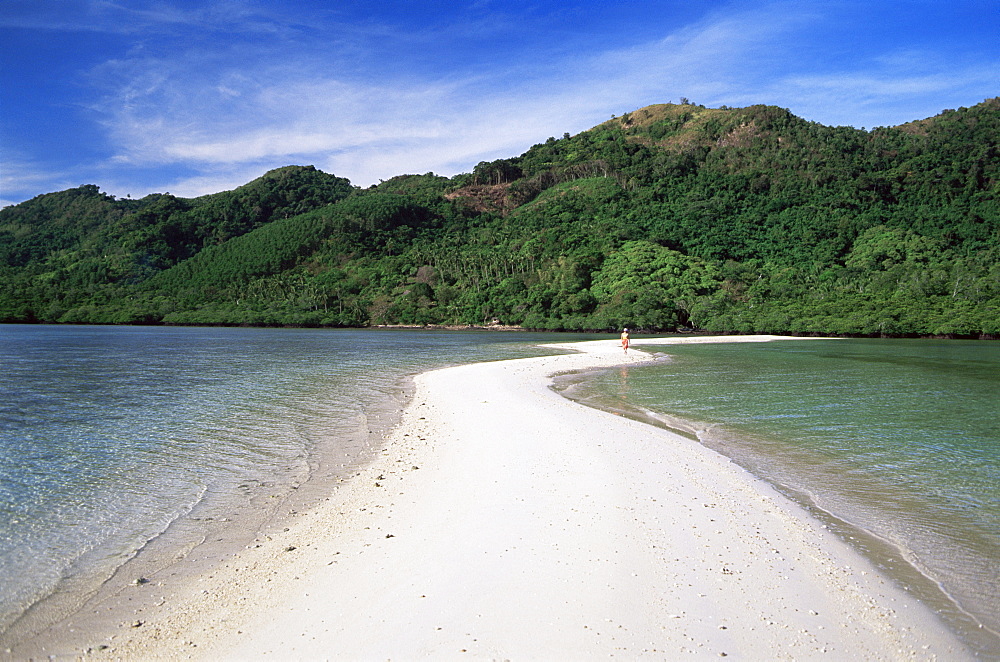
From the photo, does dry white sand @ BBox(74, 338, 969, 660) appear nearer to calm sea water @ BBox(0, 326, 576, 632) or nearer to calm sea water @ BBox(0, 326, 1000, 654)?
calm sea water @ BBox(0, 326, 1000, 654)

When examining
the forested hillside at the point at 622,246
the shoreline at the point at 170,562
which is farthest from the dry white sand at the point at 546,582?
the forested hillside at the point at 622,246

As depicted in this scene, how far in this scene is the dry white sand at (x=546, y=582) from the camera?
479 centimetres

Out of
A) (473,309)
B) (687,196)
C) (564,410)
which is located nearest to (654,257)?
(473,309)

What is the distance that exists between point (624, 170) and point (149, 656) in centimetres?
17837

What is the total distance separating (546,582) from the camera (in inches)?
228

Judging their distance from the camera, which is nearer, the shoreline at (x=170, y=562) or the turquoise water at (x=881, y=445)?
the shoreline at (x=170, y=562)

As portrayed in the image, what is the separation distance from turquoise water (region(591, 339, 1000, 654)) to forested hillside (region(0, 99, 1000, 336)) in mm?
56393

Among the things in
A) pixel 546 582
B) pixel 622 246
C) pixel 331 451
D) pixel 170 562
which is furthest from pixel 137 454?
pixel 622 246

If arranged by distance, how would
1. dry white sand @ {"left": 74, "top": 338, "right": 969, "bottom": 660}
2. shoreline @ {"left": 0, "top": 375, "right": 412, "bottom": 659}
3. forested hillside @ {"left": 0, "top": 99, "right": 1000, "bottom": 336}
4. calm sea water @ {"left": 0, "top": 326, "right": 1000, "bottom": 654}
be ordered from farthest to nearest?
forested hillside @ {"left": 0, "top": 99, "right": 1000, "bottom": 336}
calm sea water @ {"left": 0, "top": 326, "right": 1000, "bottom": 654}
shoreline @ {"left": 0, "top": 375, "right": 412, "bottom": 659}
dry white sand @ {"left": 74, "top": 338, "right": 969, "bottom": 660}

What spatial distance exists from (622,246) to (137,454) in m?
117

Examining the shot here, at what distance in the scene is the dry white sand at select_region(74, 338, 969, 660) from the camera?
4785 mm

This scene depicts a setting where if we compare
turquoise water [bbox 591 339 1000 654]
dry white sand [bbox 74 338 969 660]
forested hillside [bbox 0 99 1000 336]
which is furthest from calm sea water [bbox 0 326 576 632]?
forested hillside [bbox 0 99 1000 336]

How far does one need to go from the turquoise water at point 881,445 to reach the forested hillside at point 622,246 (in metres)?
56.4

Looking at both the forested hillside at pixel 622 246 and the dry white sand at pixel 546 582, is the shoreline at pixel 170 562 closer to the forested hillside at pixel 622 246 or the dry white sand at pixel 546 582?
the dry white sand at pixel 546 582
